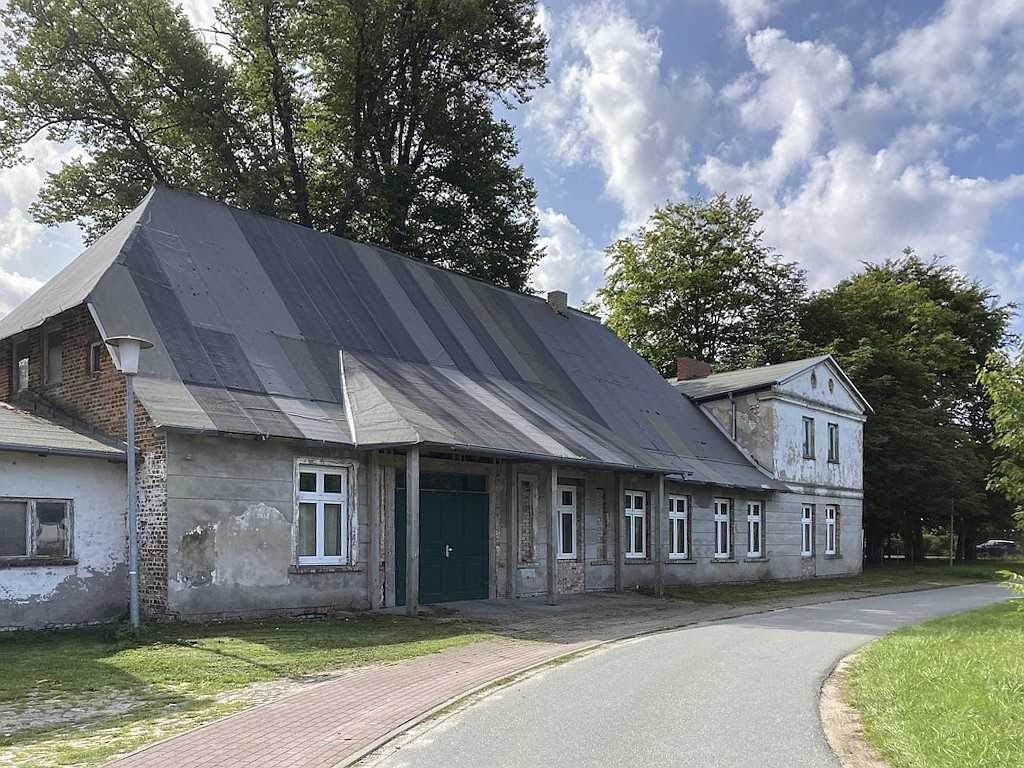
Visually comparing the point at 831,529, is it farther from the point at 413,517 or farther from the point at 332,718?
the point at 332,718

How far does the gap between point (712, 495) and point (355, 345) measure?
12.5 meters

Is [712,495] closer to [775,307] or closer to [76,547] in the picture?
[76,547]

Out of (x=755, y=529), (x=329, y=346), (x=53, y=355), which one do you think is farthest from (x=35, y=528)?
(x=755, y=529)

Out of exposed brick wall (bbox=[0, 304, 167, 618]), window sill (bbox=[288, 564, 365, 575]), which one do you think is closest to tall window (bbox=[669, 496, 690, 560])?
window sill (bbox=[288, 564, 365, 575])

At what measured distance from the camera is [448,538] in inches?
735

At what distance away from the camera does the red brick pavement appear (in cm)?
719

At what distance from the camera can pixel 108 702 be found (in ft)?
29.9

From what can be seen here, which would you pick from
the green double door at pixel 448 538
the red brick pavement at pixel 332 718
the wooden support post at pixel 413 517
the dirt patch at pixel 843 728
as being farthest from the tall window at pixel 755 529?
the dirt patch at pixel 843 728

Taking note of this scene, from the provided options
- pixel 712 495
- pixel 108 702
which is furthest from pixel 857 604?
pixel 108 702

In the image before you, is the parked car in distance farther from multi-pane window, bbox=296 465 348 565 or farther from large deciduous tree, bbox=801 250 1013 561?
multi-pane window, bbox=296 465 348 565

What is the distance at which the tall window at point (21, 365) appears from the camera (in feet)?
58.7

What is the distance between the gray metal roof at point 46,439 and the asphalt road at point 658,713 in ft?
25.2

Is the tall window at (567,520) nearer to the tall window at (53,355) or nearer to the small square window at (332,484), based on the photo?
the small square window at (332,484)

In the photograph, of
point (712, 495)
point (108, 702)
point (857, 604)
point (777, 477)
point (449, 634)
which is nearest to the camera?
A: point (108, 702)
